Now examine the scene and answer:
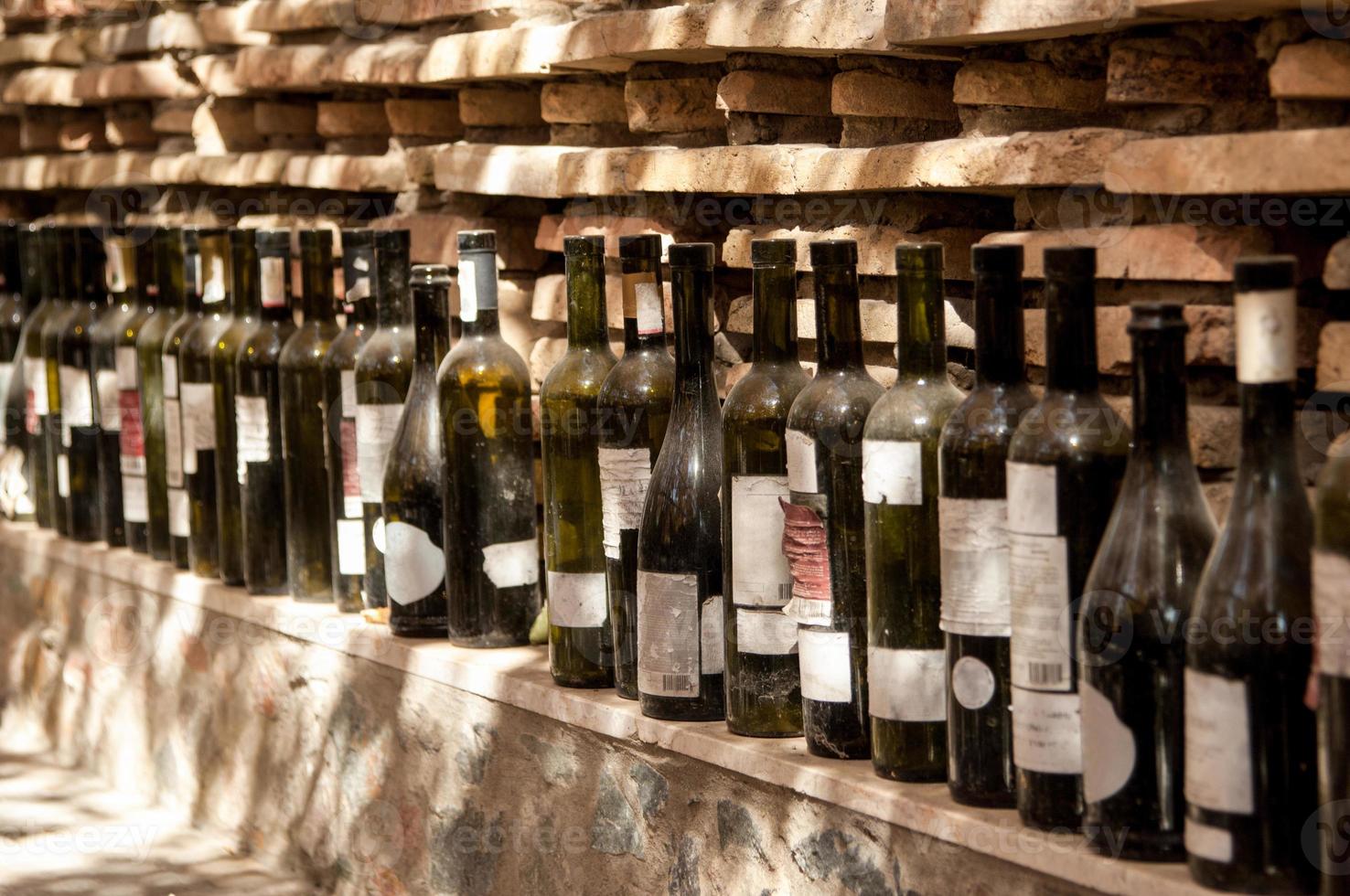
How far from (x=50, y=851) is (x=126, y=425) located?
0.87 metres

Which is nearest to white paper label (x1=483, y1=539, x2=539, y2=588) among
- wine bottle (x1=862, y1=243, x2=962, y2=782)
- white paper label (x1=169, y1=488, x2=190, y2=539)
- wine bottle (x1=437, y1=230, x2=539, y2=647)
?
wine bottle (x1=437, y1=230, x2=539, y2=647)

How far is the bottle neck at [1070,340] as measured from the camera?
5.74ft

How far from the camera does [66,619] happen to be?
3.83 m

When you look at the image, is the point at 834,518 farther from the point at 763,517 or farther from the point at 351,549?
the point at 351,549

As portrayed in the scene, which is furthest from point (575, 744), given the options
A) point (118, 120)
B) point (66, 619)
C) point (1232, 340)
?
point (118, 120)

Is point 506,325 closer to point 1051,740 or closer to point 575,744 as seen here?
point 575,744

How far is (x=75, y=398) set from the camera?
12.4 ft

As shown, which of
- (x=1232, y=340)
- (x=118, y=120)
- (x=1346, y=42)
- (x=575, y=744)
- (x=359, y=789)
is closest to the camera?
(x=1346, y=42)

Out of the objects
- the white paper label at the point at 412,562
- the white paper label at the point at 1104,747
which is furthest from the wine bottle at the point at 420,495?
the white paper label at the point at 1104,747

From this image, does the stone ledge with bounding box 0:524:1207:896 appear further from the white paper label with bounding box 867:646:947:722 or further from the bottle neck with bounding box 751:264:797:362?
the bottle neck with bounding box 751:264:797:362

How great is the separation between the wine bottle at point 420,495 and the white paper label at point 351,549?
21 cm

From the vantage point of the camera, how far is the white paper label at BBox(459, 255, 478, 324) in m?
2.61

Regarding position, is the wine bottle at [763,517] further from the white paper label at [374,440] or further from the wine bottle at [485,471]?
the white paper label at [374,440]

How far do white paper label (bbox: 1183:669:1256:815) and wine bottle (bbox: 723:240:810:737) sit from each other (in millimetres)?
650
